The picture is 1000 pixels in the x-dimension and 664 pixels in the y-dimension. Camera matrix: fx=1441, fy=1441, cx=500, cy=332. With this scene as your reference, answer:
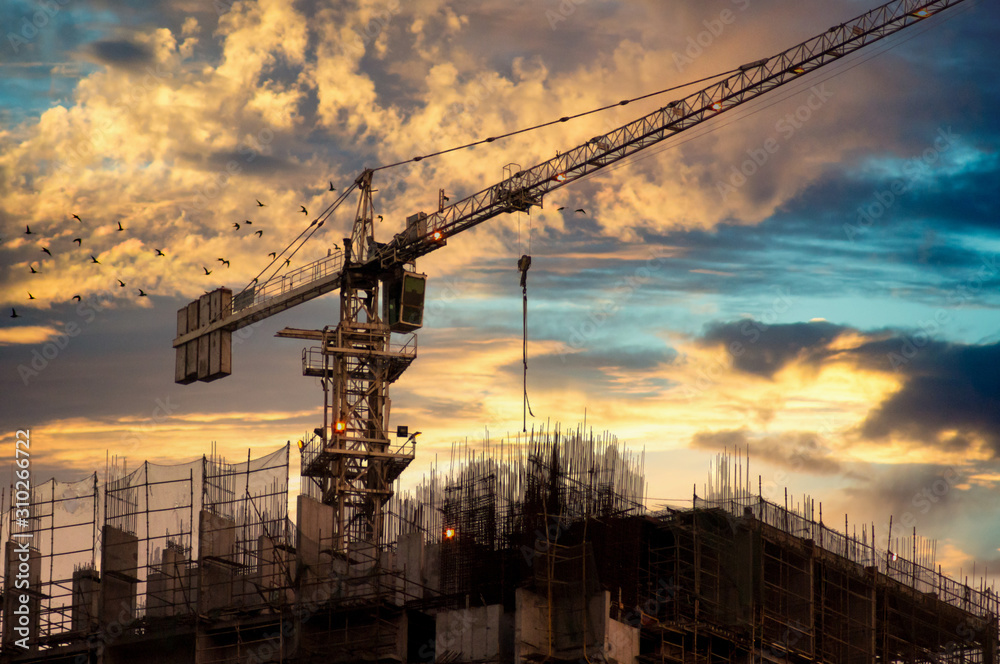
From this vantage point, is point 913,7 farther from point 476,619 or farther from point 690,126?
point 476,619

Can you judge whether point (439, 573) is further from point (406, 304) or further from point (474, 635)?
point (406, 304)

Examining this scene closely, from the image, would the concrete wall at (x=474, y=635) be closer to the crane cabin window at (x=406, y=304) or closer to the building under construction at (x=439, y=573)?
the building under construction at (x=439, y=573)

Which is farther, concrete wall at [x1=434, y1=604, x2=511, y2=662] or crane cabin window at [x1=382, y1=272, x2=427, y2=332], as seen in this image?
crane cabin window at [x1=382, y1=272, x2=427, y2=332]

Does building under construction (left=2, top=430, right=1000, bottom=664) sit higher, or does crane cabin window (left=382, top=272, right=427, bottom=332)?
crane cabin window (left=382, top=272, right=427, bottom=332)

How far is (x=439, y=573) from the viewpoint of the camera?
5422 centimetres

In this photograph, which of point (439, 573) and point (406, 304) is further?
point (406, 304)

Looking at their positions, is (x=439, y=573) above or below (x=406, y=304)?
below

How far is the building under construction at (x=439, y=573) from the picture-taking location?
1997 inches

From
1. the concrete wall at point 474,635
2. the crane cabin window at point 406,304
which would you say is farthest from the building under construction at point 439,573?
the crane cabin window at point 406,304

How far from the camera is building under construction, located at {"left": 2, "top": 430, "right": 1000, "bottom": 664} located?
50.7m

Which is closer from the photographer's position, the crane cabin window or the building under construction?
the building under construction

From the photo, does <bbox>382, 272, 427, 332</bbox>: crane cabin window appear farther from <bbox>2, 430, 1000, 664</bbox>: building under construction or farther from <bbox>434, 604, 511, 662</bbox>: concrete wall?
<bbox>434, 604, 511, 662</bbox>: concrete wall

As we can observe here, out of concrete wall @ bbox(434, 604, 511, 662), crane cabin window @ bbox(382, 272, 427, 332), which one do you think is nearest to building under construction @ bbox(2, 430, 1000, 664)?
concrete wall @ bbox(434, 604, 511, 662)

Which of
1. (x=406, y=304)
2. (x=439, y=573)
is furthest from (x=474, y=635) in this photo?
(x=406, y=304)
